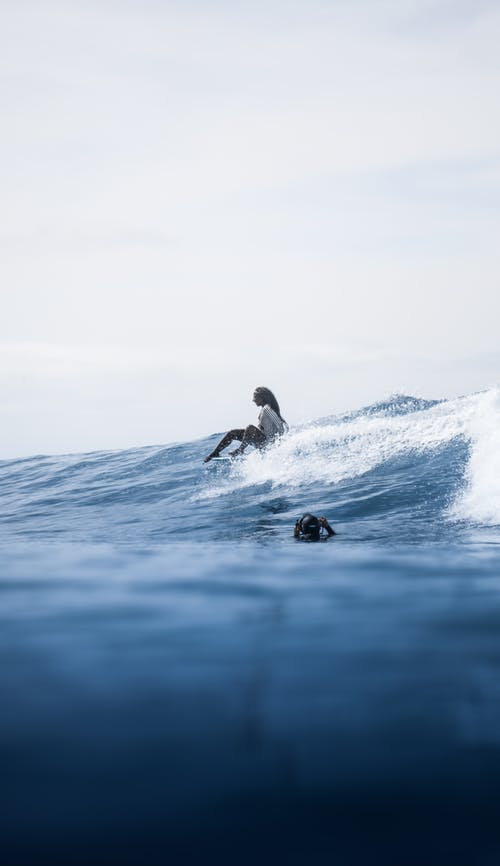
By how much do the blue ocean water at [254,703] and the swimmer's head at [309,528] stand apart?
0.19 m

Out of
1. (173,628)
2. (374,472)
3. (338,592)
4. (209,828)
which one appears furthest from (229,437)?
(209,828)

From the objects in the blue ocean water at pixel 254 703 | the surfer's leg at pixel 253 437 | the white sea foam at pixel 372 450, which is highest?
the surfer's leg at pixel 253 437

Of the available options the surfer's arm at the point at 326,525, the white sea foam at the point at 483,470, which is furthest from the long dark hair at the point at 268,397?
the surfer's arm at the point at 326,525

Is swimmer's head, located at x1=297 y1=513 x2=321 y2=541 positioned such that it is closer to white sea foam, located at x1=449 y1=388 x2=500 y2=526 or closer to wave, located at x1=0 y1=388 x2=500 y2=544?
wave, located at x1=0 y1=388 x2=500 y2=544

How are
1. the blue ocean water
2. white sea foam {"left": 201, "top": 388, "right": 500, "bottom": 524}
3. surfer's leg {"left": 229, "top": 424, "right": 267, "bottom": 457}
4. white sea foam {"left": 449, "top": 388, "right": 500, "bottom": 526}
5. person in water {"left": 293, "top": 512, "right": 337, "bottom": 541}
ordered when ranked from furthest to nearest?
surfer's leg {"left": 229, "top": 424, "right": 267, "bottom": 457}
white sea foam {"left": 201, "top": 388, "right": 500, "bottom": 524}
white sea foam {"left": 449, "top": 388, "right": 500, "bottom": 526}
person in water {"left": 293, "top": 512, "right": 337, "bottom": 541}
the blue ocean water

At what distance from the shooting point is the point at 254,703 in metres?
3.03

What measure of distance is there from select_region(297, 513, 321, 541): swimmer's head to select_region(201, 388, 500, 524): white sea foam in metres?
3.43

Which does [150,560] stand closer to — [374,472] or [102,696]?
[102,696]

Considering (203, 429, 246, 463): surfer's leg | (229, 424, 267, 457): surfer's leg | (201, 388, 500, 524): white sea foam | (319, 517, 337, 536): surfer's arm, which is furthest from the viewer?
(203, 429, 246, 463): surfer's leg

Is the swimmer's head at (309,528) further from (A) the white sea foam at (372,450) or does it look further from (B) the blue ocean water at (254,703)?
(A) the white sea foam at (372,450)

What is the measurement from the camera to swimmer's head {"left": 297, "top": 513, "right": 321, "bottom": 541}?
820cm

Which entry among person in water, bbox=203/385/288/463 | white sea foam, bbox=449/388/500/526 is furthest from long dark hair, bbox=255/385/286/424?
white sea foam, bbox=449/388/500/526

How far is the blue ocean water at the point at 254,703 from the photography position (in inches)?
84.5

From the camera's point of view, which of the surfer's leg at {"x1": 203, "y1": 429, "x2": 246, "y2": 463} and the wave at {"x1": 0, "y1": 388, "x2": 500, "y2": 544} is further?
the surfer's leg at {"x1": 203, "y1": 429, "x2": 246, "y2": 463}
